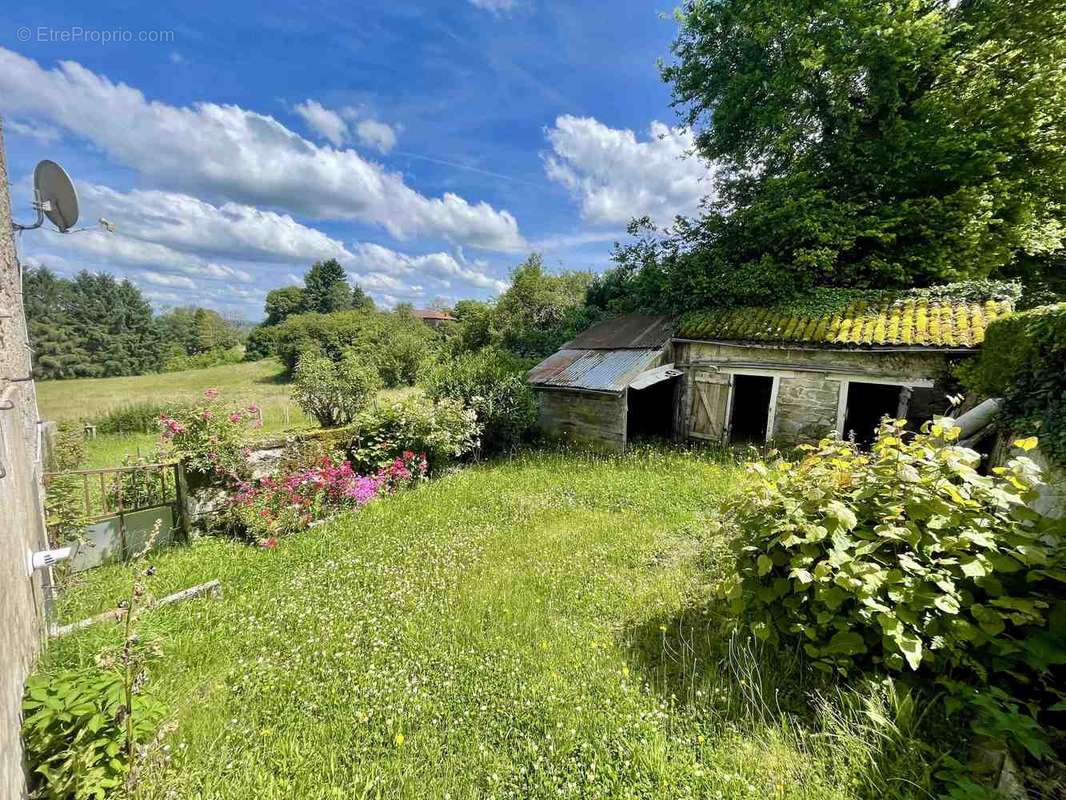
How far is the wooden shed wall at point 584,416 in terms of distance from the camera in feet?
32.6

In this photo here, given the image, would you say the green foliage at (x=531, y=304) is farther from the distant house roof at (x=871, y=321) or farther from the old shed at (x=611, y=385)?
the distant house roof at (x=871, y=321)

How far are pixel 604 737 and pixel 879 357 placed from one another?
915 cm

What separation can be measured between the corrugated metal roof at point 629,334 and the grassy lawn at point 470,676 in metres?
6.38

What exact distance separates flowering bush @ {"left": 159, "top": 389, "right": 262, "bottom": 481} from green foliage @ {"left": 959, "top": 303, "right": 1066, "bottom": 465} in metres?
9.48

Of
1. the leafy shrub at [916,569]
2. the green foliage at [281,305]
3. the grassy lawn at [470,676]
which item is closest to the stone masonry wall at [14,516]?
the grassy lawn at [470,676]

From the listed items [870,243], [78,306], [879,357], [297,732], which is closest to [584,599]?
[297,732]

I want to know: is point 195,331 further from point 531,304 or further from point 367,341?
point 531,304

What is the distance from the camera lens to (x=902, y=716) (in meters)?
2.49

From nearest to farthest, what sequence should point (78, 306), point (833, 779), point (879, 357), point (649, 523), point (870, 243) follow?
point (833, 779)
point (649, 523)
point (879, 357)
point (870, 243)
point (78, 306)

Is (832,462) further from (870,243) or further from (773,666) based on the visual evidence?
(870,243)

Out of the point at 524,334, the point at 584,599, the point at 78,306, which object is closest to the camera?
the point at 584,599

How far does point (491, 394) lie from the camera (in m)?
10.1

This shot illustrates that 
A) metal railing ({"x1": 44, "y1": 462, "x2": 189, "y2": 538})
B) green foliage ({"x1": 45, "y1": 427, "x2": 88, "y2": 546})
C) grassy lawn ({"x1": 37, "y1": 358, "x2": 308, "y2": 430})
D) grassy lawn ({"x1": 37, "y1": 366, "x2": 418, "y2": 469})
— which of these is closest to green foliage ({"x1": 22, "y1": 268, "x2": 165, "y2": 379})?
grassy lawn ({"x1": 37, "y1": 358, "x2": 308, "y2": 430})

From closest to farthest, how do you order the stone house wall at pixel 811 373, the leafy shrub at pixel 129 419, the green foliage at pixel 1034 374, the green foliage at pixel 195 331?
the green foliage at pixel 1034 374 → the stone house wall at pixel 811 373 → the leafy shrub at pixel 129 419 → the green foliage at pixel 195 331
